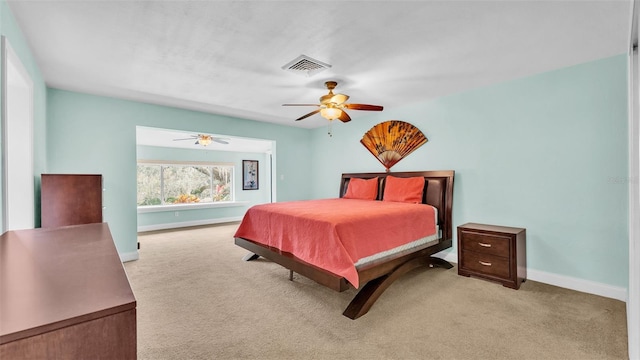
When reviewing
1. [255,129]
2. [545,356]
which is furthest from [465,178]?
[255,129]

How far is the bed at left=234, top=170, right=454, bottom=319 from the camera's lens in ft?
7.99

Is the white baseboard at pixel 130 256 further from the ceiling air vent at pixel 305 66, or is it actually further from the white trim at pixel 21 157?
the ceiling air vent at pixel 305 66

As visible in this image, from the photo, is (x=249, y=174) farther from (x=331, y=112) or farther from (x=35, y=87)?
(x=35, y=87)

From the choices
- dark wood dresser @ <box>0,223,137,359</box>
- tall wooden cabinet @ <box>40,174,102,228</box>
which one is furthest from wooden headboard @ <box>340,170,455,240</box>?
tall wooden cabinet @ <box>40,174,102,228</box>

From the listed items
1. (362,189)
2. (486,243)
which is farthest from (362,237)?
(362,189)

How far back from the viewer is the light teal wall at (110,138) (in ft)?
11.8

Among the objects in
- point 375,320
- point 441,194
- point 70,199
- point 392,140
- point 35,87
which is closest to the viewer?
point 375,320

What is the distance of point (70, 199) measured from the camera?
290 centimetres

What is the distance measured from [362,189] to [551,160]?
2.41 meters

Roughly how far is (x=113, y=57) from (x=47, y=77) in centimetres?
124

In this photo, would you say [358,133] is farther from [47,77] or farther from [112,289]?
[112,289]

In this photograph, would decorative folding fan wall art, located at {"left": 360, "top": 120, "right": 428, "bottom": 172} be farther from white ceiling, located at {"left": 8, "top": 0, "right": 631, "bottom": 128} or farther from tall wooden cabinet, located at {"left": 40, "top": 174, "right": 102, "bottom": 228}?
tall wooden cabinet, located at {"left": 40, "top": 174, "right": 102, "bottom": 228}

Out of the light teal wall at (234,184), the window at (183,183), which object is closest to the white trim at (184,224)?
the light teal wall at (234,184)

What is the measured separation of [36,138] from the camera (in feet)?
9.39
